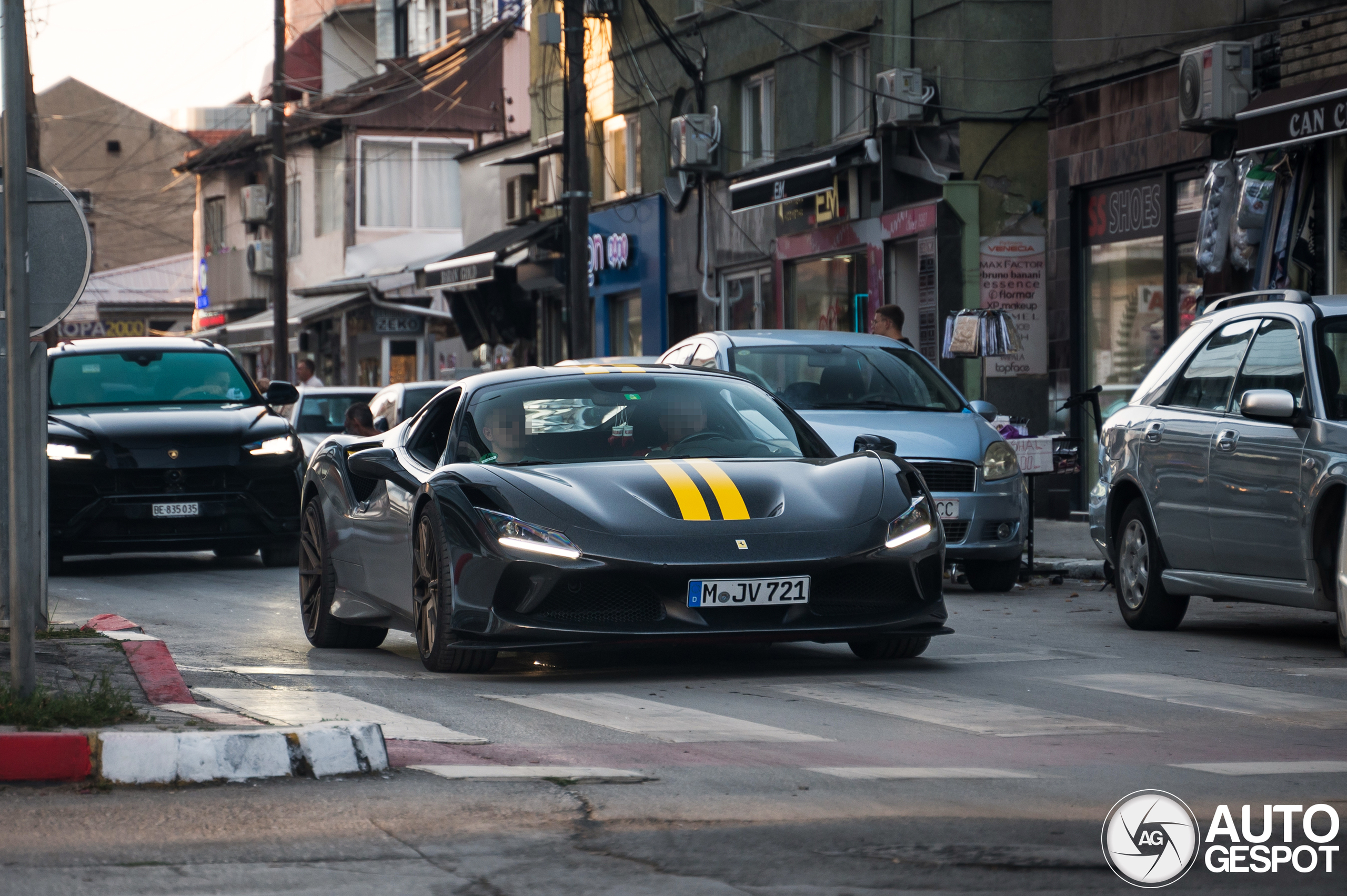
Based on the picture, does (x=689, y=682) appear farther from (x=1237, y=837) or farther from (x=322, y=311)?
(x=322, y=311)

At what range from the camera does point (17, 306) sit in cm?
728

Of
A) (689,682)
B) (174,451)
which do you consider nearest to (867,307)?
(174,451)

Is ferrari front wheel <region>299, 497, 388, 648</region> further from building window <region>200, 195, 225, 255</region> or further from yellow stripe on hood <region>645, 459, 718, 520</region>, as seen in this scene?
building window <region>200, 195, 225, 255</region>

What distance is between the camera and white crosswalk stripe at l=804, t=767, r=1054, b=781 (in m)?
6.18

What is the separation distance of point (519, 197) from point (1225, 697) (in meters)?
35.9

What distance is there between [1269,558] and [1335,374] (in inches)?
36.4

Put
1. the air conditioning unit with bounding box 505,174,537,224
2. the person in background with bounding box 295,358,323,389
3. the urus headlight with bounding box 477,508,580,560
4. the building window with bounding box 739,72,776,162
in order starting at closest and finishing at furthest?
the urus headlight with bounding box 477,508,580,560, the building window with bounding box 739,72,776,162, the person in background with bounding box 295,358,323,389, the air conditioning unit with bounding box 505,174,537,224

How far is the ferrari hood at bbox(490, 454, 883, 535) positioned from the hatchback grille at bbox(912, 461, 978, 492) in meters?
4.81

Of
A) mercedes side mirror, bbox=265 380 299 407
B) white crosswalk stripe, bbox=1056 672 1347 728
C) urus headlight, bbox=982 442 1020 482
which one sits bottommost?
white crosswalk stripe, bbox=1056 672 1347 728

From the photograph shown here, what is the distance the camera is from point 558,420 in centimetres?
955

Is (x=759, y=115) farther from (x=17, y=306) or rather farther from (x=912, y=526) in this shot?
(x=17, y=306)

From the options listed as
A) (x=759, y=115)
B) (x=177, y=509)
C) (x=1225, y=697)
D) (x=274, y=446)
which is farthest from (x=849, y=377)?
(x=759, y=115)

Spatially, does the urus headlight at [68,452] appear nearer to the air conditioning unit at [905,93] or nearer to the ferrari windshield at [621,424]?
the ferrari windshield at [621,424]

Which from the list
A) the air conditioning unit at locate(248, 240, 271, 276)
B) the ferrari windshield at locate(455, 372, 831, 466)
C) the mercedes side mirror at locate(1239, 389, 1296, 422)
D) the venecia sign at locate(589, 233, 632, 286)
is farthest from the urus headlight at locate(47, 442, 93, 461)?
the air conditioning unit at locate(248, 240, 271, 276)
